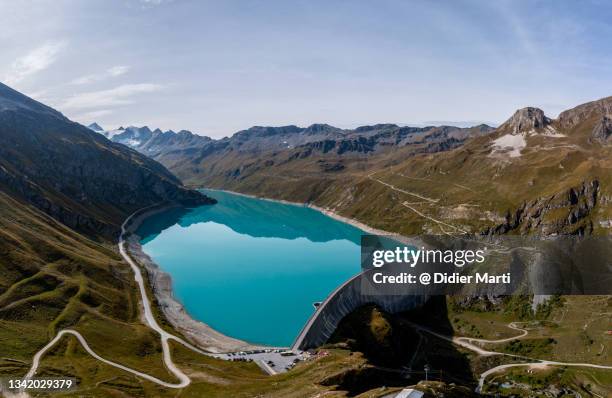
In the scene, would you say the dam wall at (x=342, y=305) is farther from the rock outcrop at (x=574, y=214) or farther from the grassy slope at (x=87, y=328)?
the rock outcrop at (x=574, y=214)

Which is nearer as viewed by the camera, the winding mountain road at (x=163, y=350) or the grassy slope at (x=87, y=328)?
the grassy slope at (x=87, y=328)

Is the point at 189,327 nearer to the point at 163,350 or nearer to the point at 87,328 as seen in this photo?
the point at 163,350

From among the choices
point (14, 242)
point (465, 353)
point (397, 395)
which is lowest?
point (465, 353)

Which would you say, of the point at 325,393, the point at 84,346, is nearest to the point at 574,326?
the point at 325,393

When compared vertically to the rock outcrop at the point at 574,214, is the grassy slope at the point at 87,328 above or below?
below

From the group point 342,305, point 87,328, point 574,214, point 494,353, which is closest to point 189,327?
point 87,328

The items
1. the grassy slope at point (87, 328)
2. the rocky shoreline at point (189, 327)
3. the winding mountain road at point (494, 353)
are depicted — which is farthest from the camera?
the rocky shoreline at point (189, 327)

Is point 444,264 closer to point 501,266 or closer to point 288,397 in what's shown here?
point 501,266

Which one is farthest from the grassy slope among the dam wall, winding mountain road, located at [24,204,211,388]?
the dam wall

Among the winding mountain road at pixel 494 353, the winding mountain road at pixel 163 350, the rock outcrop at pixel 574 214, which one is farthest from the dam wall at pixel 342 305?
the rock outcrop at pixel 574 214
